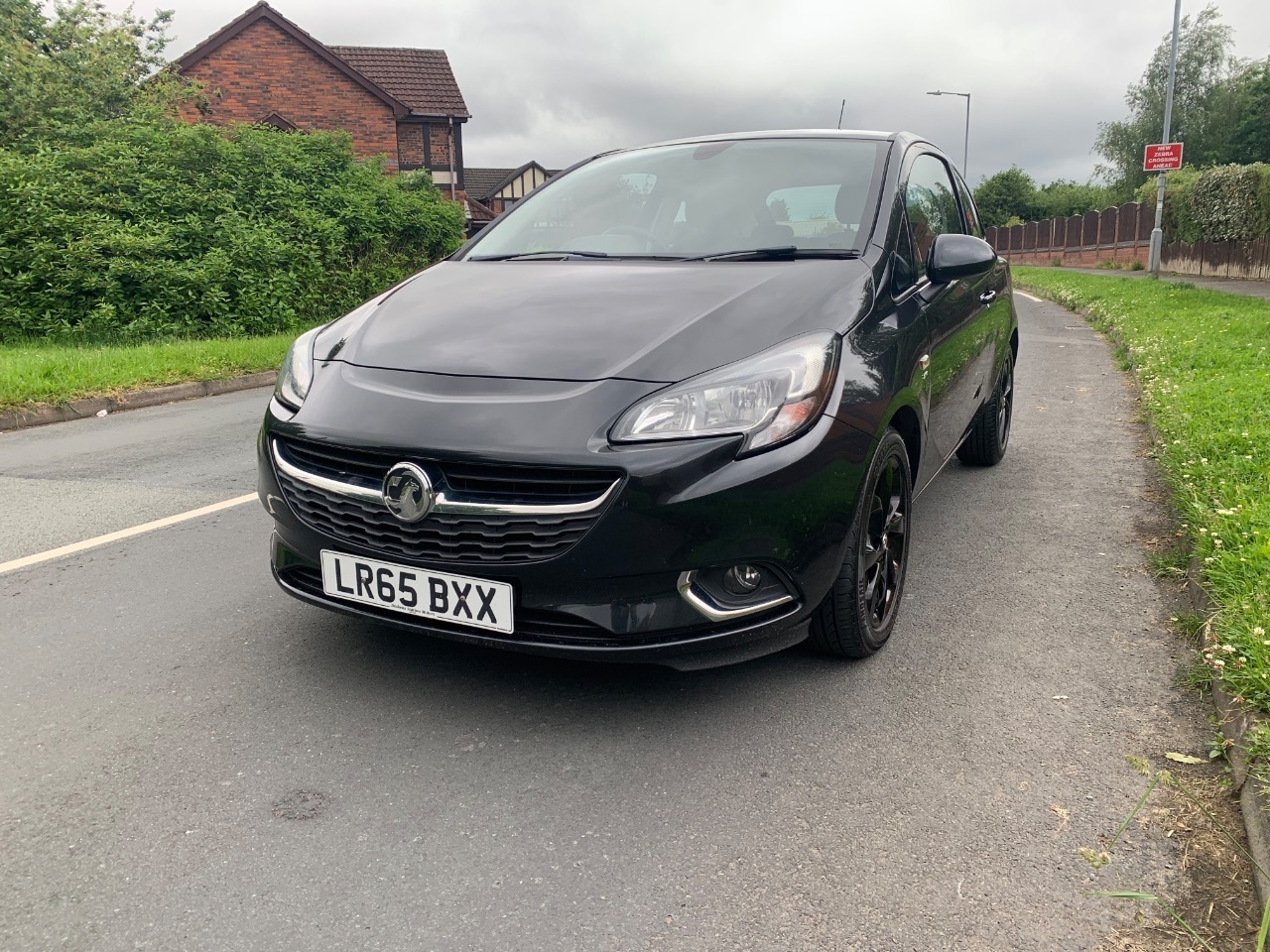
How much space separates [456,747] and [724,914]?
90 cm

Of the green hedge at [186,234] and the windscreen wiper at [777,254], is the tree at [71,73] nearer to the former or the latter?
the green hedge at [186,234]

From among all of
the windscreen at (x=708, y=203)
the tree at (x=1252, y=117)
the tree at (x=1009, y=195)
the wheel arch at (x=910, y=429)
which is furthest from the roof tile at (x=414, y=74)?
the tree at (x=1009, y=195)

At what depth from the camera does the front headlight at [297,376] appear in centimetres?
297

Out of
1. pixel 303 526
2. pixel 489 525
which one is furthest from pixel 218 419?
pixel 489 525

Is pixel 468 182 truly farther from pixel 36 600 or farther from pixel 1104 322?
pixel 36 600

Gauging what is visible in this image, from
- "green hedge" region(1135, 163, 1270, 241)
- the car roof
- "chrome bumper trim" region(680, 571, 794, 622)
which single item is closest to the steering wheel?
the car roof

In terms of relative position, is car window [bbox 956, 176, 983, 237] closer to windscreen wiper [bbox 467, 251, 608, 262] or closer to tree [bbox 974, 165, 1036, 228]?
windscreen wiper [bbox 467, 251, 608, 262]

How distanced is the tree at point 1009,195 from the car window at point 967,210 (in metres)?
86.9

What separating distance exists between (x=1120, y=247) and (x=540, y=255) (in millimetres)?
36657

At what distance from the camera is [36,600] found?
3645mm

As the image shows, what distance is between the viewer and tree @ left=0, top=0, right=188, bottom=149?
1362 centimetres

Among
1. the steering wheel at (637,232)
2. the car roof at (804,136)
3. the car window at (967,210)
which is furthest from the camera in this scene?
the car window at (967,210)

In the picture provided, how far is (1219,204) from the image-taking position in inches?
977

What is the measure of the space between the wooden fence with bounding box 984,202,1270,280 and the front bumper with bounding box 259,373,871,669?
49.0 feet
